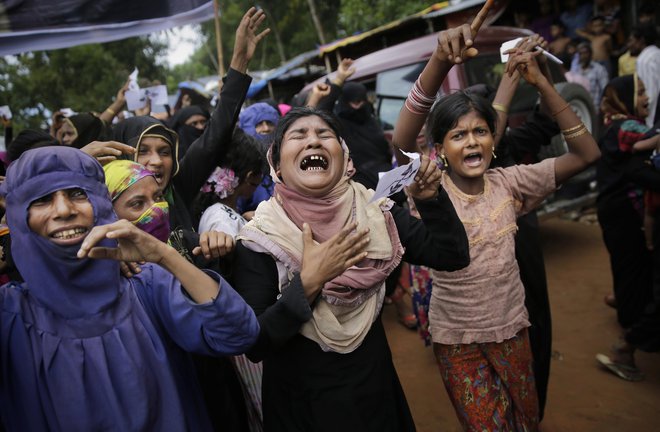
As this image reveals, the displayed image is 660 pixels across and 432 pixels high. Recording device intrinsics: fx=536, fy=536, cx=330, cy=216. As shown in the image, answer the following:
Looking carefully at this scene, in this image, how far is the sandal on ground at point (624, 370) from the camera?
355 centimetres

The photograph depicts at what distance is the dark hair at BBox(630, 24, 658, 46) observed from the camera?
23.7 ft

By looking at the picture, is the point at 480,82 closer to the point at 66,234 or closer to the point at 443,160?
the point at 443,160

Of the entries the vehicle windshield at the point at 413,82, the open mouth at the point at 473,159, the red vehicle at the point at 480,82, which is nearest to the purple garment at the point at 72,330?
the open mouth at the point at 473,159

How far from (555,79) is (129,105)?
530cm

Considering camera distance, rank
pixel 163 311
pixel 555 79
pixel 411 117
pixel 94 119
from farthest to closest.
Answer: pixel 555 79, pixel 94 119, pixel 411 117, pixel 163 311

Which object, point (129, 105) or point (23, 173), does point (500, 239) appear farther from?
point (129, 105)

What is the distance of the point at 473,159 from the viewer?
7.69 feet

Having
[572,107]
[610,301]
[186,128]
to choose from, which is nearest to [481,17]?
[186,128]

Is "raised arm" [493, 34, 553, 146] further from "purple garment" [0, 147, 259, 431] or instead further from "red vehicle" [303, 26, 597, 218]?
"red vehicle" [303, 26, 597, 218]

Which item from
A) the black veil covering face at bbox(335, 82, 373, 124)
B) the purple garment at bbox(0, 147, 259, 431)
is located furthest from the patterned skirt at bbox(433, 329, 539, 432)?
the black veil covering face at bbox(335, 82, 373, 124)

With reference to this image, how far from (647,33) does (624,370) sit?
5595 millimetres

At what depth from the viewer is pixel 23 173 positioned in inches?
55.0

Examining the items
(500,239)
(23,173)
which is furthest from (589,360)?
(23,173)

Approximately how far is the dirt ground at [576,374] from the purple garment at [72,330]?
Result: 2.34 m
